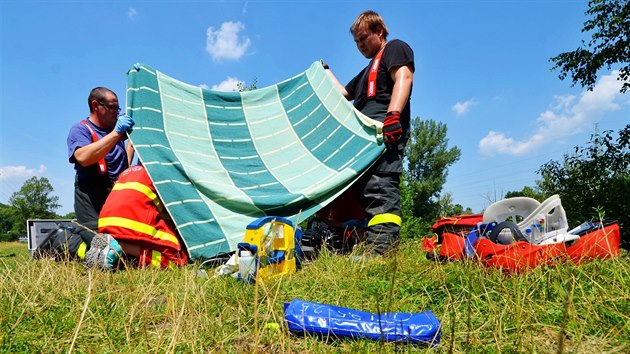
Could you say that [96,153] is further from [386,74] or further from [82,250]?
[386,74]

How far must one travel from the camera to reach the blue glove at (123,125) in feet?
9.58

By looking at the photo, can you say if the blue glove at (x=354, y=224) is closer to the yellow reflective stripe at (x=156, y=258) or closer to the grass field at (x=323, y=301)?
the grass field at (x=323, y=301)

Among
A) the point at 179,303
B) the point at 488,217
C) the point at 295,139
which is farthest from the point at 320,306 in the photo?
the point at 295,139

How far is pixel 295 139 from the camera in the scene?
3607 mm

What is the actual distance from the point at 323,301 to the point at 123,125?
203cm

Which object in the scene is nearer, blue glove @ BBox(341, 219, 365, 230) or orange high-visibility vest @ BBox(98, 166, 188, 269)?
orange high-visibility vest @ BBox(98, 166, 188, 269)

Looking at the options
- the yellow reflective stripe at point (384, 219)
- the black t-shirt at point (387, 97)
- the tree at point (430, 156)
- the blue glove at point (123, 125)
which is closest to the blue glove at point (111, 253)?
the blue glove at point (123, 125)

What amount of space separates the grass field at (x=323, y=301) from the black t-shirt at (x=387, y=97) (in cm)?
115

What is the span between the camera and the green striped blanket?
9.25 ft

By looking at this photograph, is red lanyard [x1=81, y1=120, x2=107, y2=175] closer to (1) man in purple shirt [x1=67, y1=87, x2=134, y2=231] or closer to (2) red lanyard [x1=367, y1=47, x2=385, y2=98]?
(1) man in purple shirt [x1=67, y1=87, x2=134, y2=231]

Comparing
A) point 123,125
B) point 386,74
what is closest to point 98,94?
point 123,125

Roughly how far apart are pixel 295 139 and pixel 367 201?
897 millimetres

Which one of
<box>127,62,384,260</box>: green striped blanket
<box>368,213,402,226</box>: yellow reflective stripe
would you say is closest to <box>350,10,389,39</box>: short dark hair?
<box>127,62,384,260</box>: green striped blanket

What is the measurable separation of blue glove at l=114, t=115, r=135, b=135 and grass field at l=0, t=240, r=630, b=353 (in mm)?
1075
